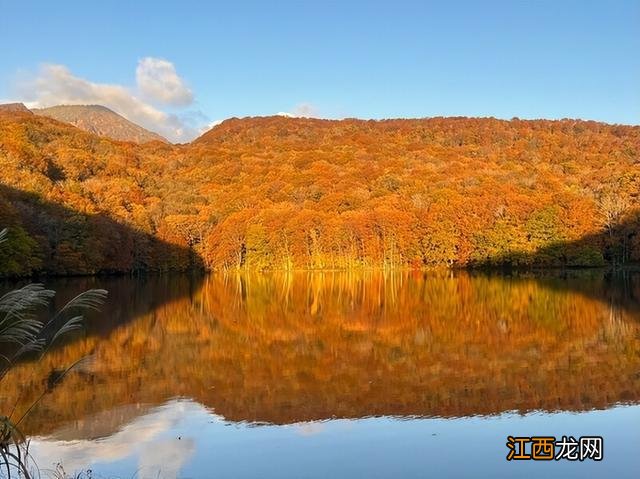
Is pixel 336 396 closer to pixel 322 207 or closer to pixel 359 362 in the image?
pixel 359 362

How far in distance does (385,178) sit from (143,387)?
85453mm

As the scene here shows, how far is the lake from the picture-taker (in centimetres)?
927

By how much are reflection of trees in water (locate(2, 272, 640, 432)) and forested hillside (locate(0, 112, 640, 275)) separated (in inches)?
1270

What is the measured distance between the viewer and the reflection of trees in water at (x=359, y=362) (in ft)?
40.9

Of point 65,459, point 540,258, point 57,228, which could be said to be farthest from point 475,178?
point 65,459

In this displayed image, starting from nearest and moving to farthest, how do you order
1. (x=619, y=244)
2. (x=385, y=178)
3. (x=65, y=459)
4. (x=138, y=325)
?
(x=65, y=459) → (x=138, y=325) → (x=619, y=244) → (x=385, y=178)

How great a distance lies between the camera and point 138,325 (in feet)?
81.1

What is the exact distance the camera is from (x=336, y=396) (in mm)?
13039

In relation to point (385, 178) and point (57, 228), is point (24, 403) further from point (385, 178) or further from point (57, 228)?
point (385, 178)

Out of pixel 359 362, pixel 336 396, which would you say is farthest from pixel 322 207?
pixel 336 396

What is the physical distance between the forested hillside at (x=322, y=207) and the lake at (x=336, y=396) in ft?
115

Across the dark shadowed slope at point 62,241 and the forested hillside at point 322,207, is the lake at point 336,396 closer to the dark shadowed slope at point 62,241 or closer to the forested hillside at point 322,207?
the dark shadowed slope at point 62,241

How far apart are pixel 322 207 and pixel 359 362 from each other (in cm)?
7153

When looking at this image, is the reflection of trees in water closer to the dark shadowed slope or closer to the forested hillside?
the dark shadowed slope
